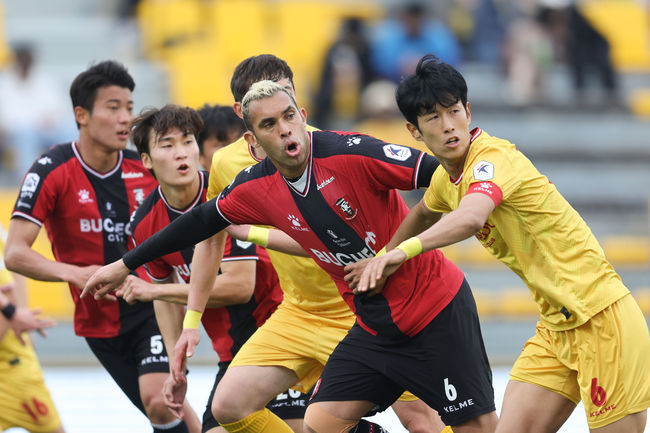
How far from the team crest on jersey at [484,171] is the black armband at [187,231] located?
54.9 inches

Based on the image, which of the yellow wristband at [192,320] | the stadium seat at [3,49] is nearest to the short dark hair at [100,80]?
the yellow wristband at [192,320]

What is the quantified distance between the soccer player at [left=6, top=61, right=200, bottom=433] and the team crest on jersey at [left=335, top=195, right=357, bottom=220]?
6.92 ft

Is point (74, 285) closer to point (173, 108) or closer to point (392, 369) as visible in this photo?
point (173, 108)

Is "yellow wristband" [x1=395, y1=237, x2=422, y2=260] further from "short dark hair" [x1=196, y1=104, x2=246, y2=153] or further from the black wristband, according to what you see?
the black wristband

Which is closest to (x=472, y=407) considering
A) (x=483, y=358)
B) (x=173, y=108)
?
(x=483, y=358)

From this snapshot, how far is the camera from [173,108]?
6203mm

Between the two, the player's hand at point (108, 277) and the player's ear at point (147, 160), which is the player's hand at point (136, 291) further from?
the player's ear at point (147, 160)

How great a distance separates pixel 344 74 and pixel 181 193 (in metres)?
7.57

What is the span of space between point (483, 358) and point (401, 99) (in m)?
1.44

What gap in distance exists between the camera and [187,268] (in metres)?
6.36

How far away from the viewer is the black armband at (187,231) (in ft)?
17.4

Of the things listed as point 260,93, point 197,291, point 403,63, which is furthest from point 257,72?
point 403,63

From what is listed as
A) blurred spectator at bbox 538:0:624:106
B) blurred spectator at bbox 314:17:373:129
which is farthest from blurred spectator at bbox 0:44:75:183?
blurred spectator at bbox 538:0:624:106

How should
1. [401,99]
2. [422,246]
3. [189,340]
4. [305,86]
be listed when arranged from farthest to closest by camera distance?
[305,86], [189,340], [401,99], [422,246]
